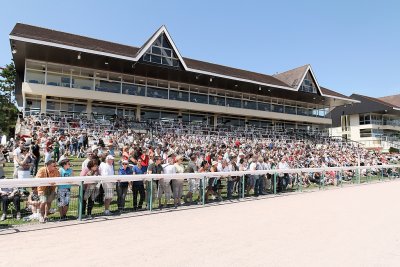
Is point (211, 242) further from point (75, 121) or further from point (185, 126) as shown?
point (185, 126)

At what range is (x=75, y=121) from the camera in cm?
2102

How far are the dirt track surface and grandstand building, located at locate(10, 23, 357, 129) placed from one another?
17.9m

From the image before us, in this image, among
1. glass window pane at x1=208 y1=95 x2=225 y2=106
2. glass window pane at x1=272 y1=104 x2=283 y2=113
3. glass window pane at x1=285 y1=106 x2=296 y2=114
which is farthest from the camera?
glass window pane at x1=285 y1=106 x2=296 y2=114

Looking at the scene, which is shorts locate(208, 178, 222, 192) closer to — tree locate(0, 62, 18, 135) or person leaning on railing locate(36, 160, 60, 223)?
person leaning on railing locate(36, 160, 60, 223)

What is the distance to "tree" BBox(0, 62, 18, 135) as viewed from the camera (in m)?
39.8

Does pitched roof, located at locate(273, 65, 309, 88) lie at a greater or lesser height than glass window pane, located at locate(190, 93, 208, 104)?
greater

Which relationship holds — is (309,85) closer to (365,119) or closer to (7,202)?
(365,119)

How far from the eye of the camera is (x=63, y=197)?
7113mm

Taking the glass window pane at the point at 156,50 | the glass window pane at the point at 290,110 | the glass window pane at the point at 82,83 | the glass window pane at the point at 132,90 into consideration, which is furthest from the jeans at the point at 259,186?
the glass window pane at the point at 290,110

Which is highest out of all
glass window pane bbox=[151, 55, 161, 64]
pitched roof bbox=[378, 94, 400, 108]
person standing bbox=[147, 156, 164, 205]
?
pitched roof bbox=[378, 94, 400, 108]

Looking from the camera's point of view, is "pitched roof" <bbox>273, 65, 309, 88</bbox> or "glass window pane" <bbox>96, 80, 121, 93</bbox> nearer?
→ "glass window pane" <bbox>96, 80, 121, 93</bbox>

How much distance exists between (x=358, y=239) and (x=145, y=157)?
6.46 metres

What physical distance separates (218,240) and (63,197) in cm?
380

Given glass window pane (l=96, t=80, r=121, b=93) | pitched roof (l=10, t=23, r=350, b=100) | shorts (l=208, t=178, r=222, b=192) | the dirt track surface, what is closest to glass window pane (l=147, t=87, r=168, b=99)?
glass window pane (l=96, t=80, r=121, b=93)
